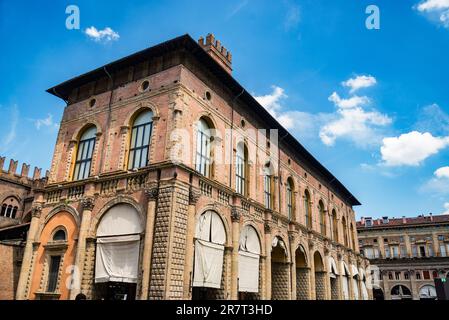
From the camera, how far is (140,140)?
55.5ft

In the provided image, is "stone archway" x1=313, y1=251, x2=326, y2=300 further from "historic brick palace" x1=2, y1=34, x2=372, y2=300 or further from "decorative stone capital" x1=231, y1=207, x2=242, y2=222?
"decorative stone capital" x1=231, y1=207, x2=242, y2=222

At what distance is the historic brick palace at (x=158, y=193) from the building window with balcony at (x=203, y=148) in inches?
2.8

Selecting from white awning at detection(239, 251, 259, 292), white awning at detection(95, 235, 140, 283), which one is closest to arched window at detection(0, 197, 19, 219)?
white awning at detection(95, 235, 140, 283)

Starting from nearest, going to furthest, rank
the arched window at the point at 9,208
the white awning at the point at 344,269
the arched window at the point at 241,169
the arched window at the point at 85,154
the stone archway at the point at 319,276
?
the arched window at the point at 85,154, the arched window at the point at 241,169, the stone archway at the point at 319,276, the white awning at the point at 344,269, the arched window at the point at 9,208

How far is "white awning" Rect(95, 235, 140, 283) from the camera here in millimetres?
14383

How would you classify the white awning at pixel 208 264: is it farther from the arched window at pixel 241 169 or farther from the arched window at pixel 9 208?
the arched window at pixel 9 208

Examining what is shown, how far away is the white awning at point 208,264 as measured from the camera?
15.0m

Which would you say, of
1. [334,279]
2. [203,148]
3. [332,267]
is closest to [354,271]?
[334,279]

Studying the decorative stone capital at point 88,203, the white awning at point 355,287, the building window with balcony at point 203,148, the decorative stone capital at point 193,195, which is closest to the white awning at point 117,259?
the decorative stone capital at point 88,203

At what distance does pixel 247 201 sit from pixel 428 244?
Result: 4825 cm

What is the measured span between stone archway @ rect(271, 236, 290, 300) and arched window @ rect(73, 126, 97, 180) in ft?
38.0
